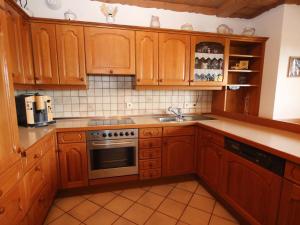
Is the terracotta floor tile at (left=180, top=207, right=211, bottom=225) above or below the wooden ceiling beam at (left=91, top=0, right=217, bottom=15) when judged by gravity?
below

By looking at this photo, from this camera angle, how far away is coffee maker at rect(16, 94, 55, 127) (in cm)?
175

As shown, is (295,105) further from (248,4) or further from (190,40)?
(190,40)

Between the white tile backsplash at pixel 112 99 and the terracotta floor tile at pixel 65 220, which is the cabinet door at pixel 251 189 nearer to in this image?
the white tile backsplash at pixel 112 99

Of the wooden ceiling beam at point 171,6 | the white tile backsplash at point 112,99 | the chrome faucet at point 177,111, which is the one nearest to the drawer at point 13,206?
the white tile backsplash at point 112,99

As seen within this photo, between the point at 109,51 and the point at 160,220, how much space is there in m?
1.88

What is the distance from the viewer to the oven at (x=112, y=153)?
194cm

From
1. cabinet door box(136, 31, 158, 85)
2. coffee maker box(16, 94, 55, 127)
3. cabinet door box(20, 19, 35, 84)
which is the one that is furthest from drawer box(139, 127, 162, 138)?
cabinet door box(20, 19, 35, 84)

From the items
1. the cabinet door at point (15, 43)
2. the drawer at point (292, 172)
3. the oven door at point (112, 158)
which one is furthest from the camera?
the oven door at point (112, 158)

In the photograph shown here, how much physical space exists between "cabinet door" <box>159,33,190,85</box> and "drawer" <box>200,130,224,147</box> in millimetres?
719

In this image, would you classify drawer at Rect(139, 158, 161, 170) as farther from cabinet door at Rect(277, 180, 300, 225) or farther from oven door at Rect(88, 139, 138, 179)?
cabinet door at Rect(277, 180, 300, 225)

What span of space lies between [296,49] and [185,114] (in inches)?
67.3

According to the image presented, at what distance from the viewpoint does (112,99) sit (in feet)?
7.94

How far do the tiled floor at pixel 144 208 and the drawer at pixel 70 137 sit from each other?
0.67m

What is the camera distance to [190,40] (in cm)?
225
